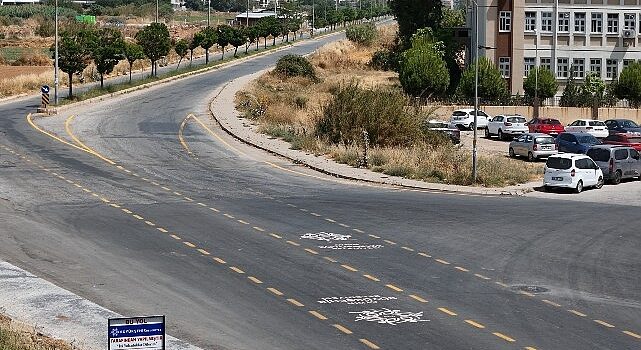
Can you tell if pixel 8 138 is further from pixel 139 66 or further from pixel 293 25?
pixel 293 25

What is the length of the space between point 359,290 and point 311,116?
42705mm

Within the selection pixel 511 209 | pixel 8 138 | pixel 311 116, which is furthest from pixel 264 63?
pixel 511 209

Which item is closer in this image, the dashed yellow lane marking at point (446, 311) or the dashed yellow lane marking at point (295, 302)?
the dashed yellow lane marking at point (446, 311)

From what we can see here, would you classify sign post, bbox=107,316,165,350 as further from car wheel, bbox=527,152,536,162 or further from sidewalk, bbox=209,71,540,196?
car wheel, bbox=527,152,536,162

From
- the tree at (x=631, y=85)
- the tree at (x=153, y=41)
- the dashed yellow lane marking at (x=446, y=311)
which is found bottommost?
the dashed yellow lane marking at (x=446, y=311)

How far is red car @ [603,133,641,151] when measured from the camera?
5794cm

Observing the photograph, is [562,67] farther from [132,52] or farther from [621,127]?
[132,52]

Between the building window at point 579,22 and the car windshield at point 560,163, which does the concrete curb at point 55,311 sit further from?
the building window at point 579,22

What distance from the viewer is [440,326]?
22141 millimetres

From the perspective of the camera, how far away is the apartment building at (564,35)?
81188 mm

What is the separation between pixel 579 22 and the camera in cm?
8162

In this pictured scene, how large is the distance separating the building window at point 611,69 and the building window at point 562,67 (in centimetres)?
285

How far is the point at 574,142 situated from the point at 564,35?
94.5 ft

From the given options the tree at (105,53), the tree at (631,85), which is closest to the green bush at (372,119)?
the tree at (105,53)
